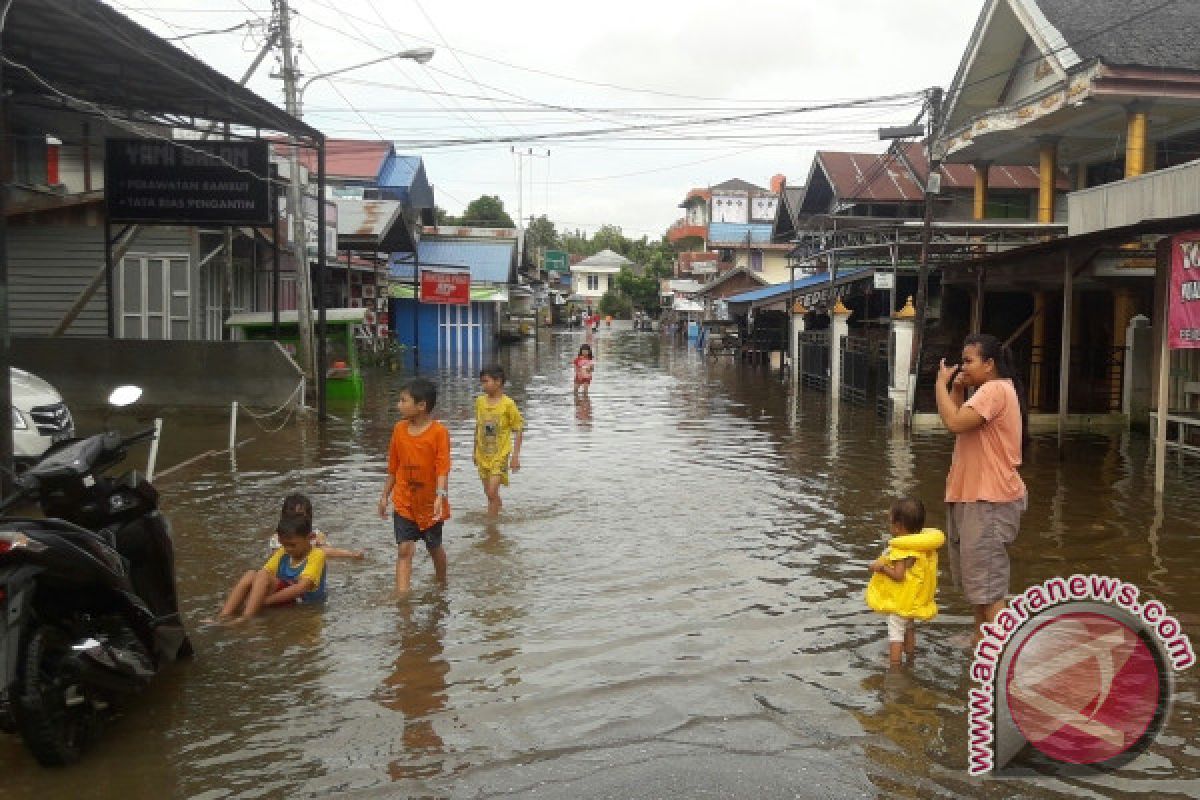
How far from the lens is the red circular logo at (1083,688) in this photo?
4.52 meters

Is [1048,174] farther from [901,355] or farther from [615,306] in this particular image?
[615,306]

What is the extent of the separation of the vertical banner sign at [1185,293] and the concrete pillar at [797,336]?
1805 cm

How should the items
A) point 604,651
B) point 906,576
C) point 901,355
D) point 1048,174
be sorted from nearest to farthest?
point 906,576 → point 604,651 → point 901,355 → point 1048,174

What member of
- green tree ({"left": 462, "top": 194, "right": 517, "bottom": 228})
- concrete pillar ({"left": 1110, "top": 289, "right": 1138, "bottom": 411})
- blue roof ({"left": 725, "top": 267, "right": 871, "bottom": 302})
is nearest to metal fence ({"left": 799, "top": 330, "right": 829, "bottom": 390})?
blue roof ({"left": 725, "top": 267, "right": 871, "bottom": 302})

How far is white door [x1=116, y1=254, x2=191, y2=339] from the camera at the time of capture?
2123 cm

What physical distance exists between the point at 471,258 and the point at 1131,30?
31.4 m

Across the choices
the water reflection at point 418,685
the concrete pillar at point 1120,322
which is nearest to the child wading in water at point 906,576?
the water reflection at point 418,685

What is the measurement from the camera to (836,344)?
2434 cm

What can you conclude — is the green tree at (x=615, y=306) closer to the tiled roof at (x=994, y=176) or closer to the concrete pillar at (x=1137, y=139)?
the tiled roof at (x=994, y=176)

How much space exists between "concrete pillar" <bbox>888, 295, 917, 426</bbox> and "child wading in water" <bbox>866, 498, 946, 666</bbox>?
13.3 m

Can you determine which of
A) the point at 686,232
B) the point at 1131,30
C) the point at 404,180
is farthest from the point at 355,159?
the point at 686,232

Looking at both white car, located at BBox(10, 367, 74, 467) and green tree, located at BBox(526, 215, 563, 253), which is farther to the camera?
green tree, located at BBox(526, 215, 563, 253)

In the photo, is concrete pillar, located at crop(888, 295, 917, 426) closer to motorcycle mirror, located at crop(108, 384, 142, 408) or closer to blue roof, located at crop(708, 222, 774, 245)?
motorcycle mirror, located at crop(108, 384, 142, 408)

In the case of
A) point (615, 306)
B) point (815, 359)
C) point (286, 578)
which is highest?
point (615, 306)
